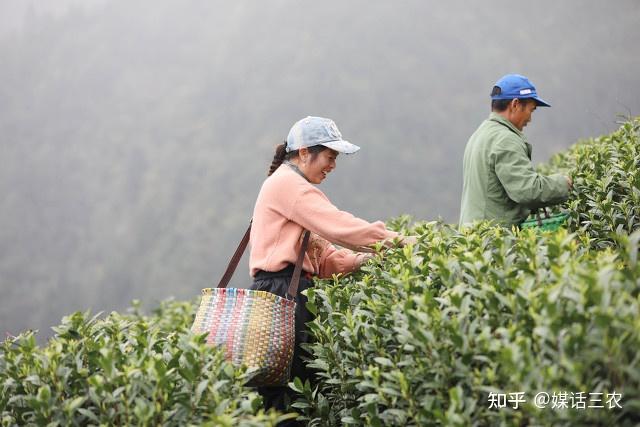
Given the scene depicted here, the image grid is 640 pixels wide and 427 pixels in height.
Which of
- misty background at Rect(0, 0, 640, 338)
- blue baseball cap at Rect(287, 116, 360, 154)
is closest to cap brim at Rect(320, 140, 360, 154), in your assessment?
blue baseball cap at Rect(287, 116, 360, 154)

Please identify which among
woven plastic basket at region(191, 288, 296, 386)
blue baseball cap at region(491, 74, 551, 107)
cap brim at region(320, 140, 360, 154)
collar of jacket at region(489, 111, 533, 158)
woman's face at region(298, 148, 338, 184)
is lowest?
woven plastic basket at region(191, 288, 296, 386)

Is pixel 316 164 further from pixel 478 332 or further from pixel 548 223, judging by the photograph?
pixel 548 223

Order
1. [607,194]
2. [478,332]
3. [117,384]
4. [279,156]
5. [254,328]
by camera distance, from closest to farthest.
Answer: [478,332]
[117,384]
[254,328]
[279,156]
[607,194]

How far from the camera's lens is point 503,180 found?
14.5ft

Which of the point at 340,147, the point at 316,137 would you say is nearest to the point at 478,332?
the point at 340,147

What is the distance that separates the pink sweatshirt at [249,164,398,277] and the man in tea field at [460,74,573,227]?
3.84 feet

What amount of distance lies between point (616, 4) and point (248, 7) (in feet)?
21.5

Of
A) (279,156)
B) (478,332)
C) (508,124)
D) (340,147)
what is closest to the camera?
(478,332)

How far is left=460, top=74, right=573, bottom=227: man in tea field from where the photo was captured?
4312mm

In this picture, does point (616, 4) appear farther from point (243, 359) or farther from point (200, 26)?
point (243, 359)

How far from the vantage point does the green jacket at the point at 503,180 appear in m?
4.30

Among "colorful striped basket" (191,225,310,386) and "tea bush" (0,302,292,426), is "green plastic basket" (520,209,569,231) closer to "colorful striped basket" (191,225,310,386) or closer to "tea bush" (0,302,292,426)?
"colorful striped basket" (191,225,310,386)

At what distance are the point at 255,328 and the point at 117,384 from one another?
73cm

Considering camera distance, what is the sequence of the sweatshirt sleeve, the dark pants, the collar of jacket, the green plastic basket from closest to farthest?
the sweatshirt sleeve, the dark pants, the green plastic basket, the collar of jacket
